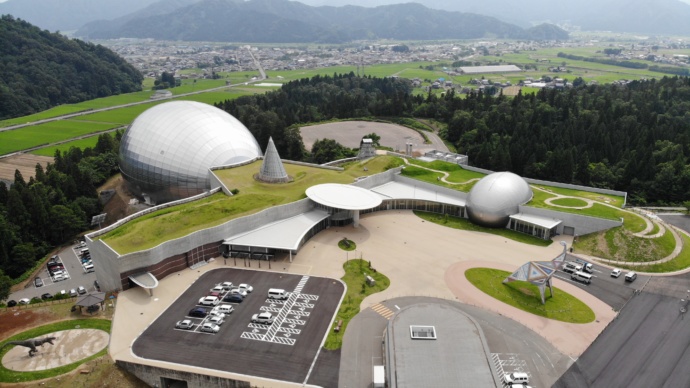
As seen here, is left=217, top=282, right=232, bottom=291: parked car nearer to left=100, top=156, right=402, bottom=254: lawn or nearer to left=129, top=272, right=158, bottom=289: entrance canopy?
left=129, top=272, right=158, bottom=289: entrance canopy

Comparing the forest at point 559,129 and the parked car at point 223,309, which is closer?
the parked car at point 223,309

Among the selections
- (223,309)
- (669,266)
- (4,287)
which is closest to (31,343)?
(4,287)

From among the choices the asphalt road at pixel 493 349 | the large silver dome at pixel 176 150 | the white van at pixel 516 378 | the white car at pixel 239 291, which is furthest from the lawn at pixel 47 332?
the white van at pixel 516 378

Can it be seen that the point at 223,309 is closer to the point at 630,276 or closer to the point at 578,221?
the point at 630,276

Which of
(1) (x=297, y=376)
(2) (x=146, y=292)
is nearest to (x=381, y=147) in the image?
(2) (x=146, y=292)

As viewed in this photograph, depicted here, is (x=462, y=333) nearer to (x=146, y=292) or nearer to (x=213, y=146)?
(x=146, y=292)

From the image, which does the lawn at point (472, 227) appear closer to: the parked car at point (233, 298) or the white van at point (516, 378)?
the white van at point (516, 378)
